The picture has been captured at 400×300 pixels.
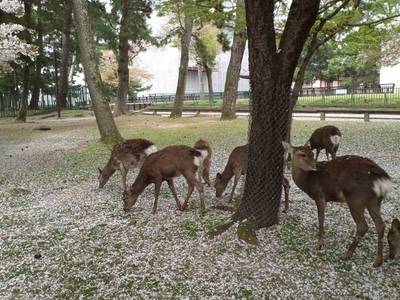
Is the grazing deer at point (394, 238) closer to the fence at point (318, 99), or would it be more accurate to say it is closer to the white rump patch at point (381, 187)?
the white rump patch at point (381, 187)

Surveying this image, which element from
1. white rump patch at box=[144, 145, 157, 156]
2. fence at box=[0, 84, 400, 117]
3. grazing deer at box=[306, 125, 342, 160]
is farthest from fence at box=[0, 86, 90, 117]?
grazing deer at box=[306, 125, 342, 160]

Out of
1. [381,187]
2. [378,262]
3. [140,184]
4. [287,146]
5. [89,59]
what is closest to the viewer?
[381,187]

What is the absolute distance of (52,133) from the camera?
17422mm

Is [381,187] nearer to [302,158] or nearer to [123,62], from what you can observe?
[302,158]

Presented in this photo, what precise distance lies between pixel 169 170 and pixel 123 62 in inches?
770

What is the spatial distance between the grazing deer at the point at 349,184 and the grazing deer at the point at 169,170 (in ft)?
4.61

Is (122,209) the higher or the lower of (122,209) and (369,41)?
the lower

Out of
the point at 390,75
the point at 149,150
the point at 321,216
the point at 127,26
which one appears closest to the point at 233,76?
the point at 127,26

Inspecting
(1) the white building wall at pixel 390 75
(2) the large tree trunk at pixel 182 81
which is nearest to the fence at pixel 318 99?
(2) the large tree trunk at pixel 182 81

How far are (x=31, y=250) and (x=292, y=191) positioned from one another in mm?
3861

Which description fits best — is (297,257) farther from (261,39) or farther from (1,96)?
(1,96)

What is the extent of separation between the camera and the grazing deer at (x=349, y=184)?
397 cm

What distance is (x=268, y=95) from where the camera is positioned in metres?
4.61

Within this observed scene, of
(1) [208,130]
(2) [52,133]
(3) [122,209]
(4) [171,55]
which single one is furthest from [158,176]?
(4) [171,55]
